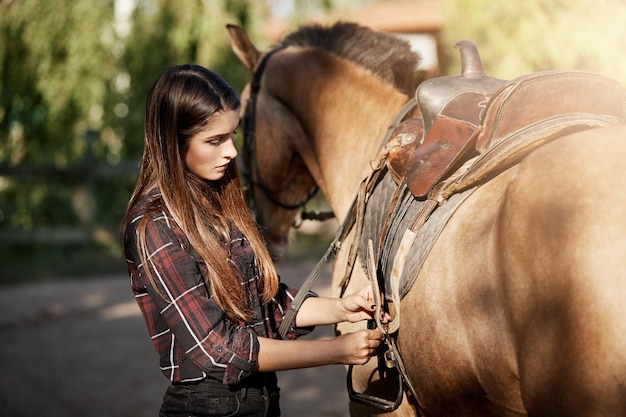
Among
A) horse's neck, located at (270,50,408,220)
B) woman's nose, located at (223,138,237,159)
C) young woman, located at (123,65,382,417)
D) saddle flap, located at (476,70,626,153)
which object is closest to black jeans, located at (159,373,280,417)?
young woman, located at (123,65,382,417)

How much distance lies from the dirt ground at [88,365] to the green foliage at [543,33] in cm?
306

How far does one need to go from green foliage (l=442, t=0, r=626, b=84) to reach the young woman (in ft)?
13.5

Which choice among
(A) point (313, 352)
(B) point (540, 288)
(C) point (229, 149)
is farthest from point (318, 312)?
(B) point (540, 288)

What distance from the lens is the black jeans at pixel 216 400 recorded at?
1795 mm

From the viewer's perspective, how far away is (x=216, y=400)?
1.80 m

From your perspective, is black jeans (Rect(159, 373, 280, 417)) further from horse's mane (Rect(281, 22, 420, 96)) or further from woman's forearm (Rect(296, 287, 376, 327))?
horse's mane (Rect(281, 22, 420, 96))

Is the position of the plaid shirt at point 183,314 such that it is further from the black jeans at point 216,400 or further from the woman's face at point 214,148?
the woman's face at point 214,148

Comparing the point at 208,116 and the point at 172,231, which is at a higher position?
the point at 208,116

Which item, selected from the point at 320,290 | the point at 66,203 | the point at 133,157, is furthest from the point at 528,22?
the point at 66,203

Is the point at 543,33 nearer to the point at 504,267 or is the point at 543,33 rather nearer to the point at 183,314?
the point at 504,267

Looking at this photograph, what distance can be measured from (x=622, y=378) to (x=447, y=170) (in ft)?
→ 2.59

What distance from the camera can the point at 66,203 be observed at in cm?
1152

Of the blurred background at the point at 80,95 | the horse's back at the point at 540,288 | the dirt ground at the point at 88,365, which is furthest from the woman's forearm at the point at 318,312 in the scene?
the blurred background at the point at 80,95

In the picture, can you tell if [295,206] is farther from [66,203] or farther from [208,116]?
[66,203]
